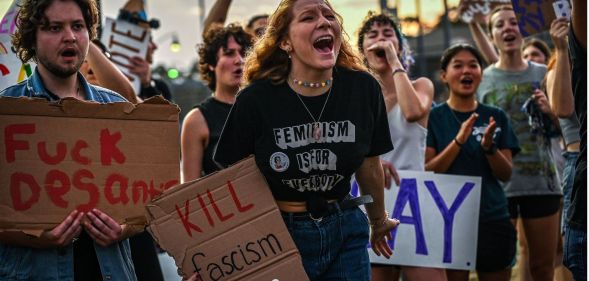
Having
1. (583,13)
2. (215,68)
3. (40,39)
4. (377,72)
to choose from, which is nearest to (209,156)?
(215,68)

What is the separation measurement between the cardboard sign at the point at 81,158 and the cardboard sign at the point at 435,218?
2.43 metres

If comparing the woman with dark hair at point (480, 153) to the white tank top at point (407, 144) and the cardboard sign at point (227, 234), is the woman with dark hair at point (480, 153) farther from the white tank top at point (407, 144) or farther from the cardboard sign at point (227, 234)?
the cardboard sign at point (227, 234)

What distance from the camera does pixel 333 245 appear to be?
421 cm

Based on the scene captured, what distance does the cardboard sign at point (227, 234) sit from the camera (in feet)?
13.0

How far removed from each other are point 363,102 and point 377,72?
2.21m

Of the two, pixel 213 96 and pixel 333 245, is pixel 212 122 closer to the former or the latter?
pixel 213 96

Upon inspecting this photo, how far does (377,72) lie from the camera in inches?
253

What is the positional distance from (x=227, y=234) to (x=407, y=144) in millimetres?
2342

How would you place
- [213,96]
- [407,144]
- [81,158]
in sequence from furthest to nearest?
1. [407,144]
2. [213,96]
3. [81,158]

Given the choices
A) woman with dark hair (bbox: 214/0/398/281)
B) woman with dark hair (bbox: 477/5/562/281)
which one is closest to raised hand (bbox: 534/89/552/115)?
woman with dark hair (bbox: 477/5/562/281)

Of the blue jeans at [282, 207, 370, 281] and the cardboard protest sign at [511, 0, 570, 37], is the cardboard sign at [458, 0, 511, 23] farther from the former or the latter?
the blue jeans at [282, 207, 370, 281]

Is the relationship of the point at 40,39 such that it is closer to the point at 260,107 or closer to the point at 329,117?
the point at 260,107

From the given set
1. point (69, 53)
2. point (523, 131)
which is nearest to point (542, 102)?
point (523, 131)

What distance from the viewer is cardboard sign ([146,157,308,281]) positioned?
3.95m
